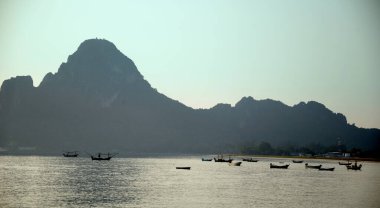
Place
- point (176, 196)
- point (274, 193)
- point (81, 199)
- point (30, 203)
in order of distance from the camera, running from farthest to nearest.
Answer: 1. point (274, 193)
2. point (176, 196)
3. point (81, 199)
4. point (30, 203)

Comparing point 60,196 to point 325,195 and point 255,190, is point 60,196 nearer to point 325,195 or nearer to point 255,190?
point 255,190

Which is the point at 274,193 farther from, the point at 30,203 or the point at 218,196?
the point at 30,203

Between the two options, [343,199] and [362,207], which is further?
[343,199]

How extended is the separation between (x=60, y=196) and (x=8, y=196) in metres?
8.33

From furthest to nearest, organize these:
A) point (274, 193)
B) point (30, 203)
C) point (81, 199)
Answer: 1. point (274, 193)
2. point (81, 199)
3. point (30, 203)

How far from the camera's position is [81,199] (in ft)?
268

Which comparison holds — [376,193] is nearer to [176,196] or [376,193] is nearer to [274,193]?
[274,193]

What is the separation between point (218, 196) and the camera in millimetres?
88312

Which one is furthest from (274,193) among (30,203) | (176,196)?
(30,203)

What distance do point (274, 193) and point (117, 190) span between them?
29989mm

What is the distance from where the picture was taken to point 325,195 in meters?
92.4

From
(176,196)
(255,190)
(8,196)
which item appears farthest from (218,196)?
(8,196)

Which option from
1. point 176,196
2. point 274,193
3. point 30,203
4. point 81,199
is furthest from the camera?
point 274,193

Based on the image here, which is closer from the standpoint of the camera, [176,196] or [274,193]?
[176,196]
